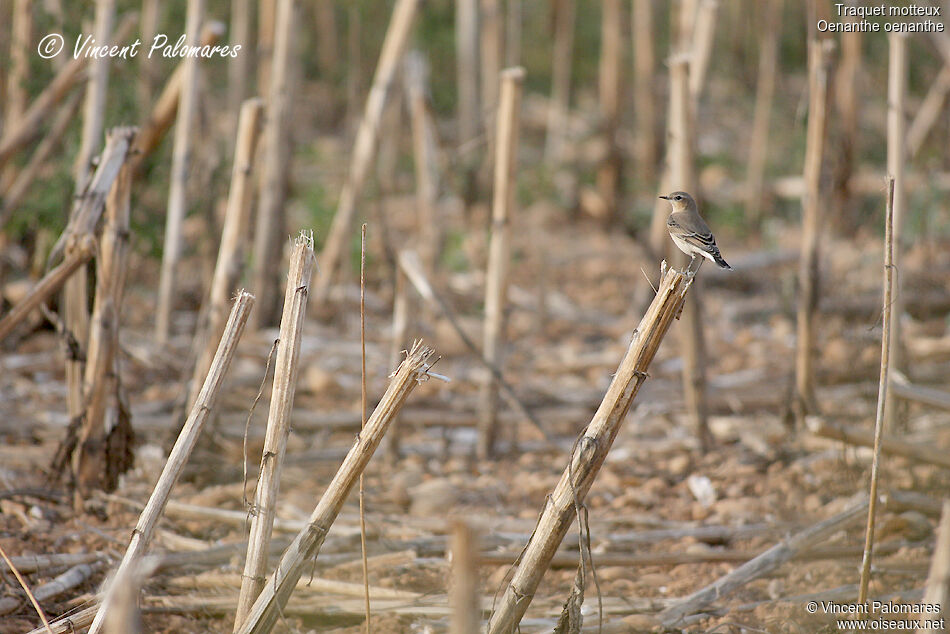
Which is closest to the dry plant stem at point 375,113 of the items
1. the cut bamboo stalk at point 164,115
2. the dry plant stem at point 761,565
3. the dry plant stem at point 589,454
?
the cut bamboo stalk at point 164,115

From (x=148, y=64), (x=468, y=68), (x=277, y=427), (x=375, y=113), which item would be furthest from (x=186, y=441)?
(x=468, y=68)

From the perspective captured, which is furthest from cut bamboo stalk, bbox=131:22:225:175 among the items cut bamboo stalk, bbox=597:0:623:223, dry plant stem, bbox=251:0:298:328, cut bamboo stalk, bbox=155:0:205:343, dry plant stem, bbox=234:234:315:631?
cut bamboo stalk, bbox=597:0:623:223

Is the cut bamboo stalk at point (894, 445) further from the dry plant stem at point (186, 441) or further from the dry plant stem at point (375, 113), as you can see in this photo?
the dry plant stem at point (375, 113)

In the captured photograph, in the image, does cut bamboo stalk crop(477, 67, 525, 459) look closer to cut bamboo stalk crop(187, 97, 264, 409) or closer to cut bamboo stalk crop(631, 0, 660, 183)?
cut bamboo stalk crop(187, 97, 264, 409)

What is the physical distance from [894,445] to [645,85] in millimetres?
5598

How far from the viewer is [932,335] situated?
238 inches

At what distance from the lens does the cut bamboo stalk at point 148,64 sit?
5957 millimetres

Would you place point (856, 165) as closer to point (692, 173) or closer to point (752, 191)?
point (752, 191)

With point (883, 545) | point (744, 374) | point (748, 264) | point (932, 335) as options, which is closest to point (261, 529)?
point (883, 545)

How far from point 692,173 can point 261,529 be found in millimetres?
2959

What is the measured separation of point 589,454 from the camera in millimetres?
2385

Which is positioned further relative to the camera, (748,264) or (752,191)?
(752,191)

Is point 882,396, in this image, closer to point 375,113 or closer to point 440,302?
point 440,302

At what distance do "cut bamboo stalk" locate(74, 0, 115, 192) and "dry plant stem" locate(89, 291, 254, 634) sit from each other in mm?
2462
